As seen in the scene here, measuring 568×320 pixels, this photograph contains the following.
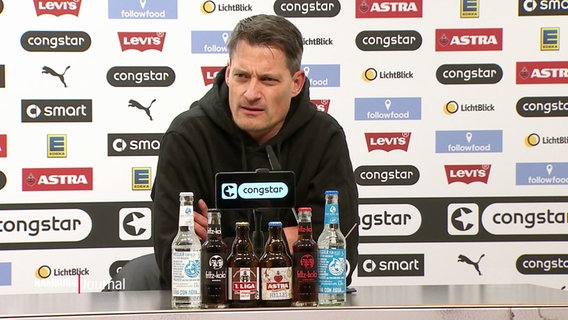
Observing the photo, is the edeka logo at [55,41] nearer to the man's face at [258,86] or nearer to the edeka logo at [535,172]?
the man's face at [258,86]

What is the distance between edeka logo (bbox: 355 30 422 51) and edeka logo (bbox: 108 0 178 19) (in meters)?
0.98

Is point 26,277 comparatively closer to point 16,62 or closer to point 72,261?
point 72,261

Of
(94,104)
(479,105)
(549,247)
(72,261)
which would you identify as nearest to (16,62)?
(94,104)

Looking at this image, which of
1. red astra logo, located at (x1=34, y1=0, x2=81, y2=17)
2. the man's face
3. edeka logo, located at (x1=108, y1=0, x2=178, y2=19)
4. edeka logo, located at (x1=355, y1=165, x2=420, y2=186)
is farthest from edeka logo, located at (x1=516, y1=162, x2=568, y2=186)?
red astra logo, located at (x1=34, y1=0, x2=81, y2=17)

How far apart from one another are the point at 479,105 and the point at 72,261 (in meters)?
2.26

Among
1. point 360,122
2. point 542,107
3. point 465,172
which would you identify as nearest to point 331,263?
point 360,122

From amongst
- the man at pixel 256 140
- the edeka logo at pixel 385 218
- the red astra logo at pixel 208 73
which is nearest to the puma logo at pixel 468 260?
the edeka logo at pixel 385 218

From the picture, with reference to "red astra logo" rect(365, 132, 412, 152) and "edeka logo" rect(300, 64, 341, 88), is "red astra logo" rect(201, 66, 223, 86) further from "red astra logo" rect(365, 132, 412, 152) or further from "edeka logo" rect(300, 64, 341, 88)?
"red astra logo" rect(365, 132, 412, 152)

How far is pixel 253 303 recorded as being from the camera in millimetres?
1655

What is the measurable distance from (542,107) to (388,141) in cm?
84

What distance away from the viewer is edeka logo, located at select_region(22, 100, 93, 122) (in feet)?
13.0

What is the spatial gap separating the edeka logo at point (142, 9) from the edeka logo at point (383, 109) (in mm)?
1072

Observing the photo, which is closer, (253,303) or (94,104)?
(253,303)

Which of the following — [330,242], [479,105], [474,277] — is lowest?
[474,277]
